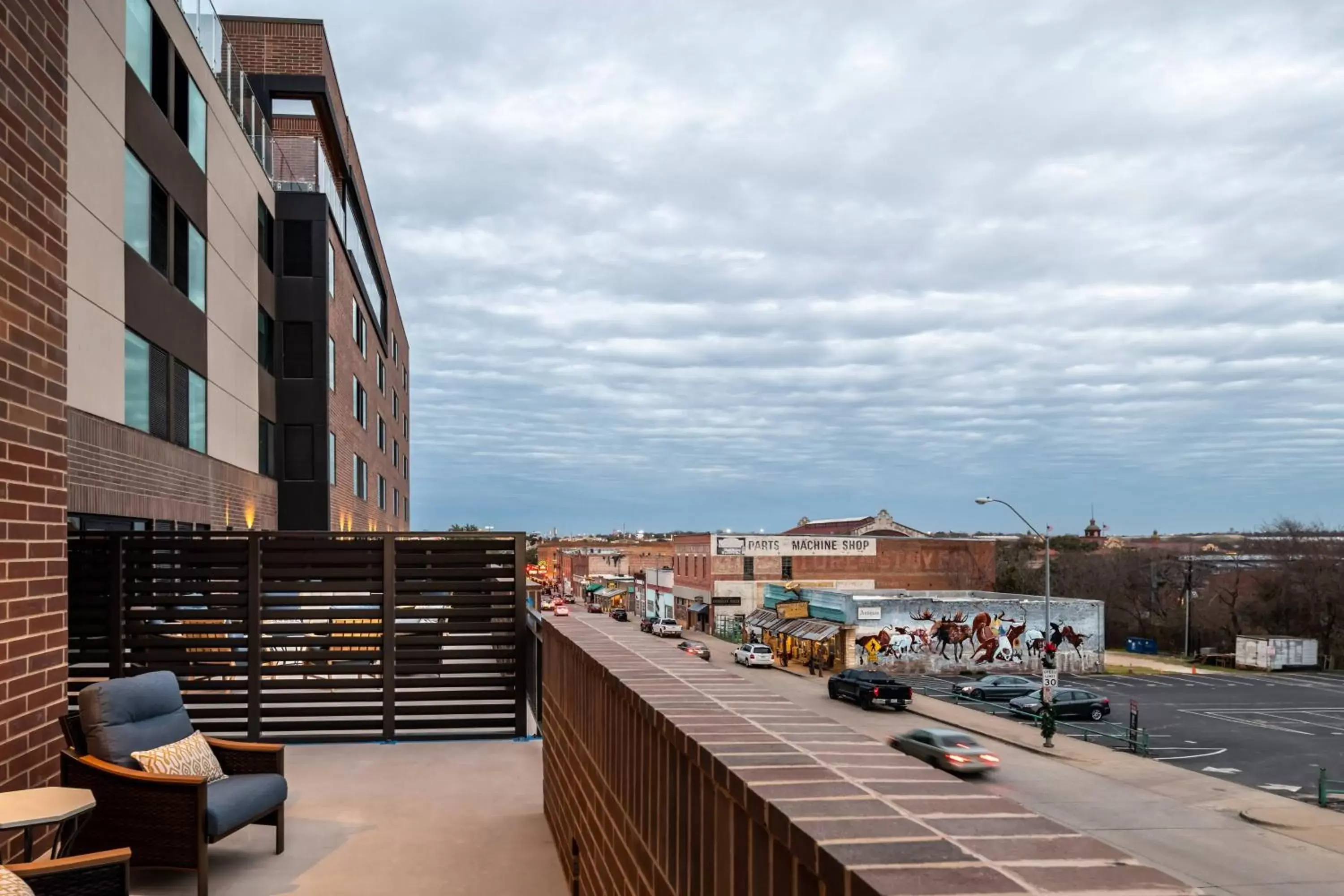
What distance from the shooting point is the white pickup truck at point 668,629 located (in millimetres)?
56594

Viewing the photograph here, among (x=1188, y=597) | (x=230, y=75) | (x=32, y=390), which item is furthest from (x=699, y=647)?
(x=32, y=390)

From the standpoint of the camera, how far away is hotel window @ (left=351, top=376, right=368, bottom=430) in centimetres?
2975

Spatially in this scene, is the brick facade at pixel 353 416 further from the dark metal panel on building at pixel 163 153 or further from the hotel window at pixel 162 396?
the hotel window at pixel 162 396

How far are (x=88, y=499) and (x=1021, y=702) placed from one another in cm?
3075

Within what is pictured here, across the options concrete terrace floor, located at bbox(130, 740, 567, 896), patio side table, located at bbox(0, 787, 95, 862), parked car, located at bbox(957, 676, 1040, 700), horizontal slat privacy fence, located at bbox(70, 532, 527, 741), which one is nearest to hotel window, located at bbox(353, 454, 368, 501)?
horizontal slat privacy fence, located at bbox(70, 532, 527, 741)

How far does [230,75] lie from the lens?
715 inches

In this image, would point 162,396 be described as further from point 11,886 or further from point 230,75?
point 11,886

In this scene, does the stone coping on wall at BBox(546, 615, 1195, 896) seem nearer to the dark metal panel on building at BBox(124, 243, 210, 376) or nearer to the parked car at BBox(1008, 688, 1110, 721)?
the dark metal panel on building at BBox(124, 243, 210, 376)

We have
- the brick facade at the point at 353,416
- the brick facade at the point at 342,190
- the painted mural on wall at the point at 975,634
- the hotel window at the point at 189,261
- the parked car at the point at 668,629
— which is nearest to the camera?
the hotel window at the point at 189,261

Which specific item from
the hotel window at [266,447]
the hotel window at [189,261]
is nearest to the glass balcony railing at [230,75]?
the hotel window at [189,261]

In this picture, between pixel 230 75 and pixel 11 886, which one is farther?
pixel 230 75

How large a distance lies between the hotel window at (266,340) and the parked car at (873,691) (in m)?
21.3

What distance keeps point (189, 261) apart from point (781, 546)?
4906 centimetres

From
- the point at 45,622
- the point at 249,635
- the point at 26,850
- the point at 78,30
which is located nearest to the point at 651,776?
the point at 26,850
